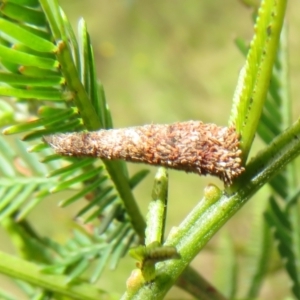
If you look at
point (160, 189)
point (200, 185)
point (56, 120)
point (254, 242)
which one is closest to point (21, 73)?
point (56, 120)

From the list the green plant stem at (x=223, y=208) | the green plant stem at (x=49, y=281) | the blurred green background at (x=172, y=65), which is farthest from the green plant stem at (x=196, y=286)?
the blurred green background at (x=172, y=65)

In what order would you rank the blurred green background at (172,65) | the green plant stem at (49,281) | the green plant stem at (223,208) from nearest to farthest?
1. the green plant stem at (223,208)
2. the green plant stem at (49,281)
3. the blurred green background at (172,65)

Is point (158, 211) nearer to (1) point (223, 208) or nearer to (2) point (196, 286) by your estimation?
(1) point (223, 208)

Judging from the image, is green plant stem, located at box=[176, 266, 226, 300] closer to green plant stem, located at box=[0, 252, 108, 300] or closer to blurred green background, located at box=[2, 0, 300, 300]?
green plant stem, located at box=[0, 252, 108, 300]

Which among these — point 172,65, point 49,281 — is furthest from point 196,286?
point 172,65

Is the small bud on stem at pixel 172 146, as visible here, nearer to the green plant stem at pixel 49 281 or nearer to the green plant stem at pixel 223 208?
the green plant stem at pixel 223 208

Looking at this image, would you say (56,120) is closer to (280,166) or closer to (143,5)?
(280,166)
